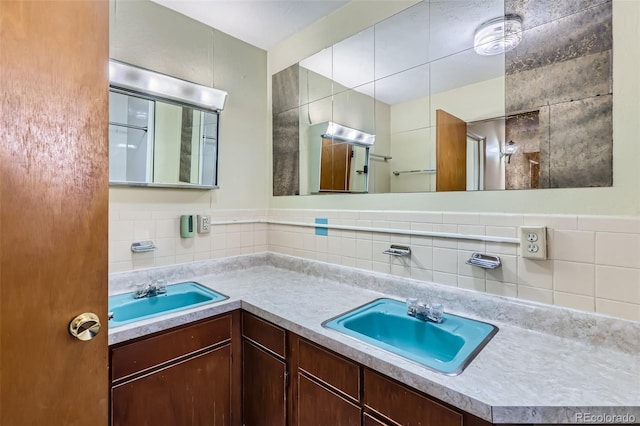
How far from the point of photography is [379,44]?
1.69 m

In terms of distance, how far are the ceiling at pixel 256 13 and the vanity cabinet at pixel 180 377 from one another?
180 cm

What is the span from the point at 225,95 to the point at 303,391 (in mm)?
1768

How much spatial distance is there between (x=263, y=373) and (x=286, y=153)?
4.80 ft

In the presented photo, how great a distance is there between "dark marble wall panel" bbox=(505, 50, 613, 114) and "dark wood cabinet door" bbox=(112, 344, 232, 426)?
69.1 inches

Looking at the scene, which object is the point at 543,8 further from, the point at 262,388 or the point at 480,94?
the point at 262,388

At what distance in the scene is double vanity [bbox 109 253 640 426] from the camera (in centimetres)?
85

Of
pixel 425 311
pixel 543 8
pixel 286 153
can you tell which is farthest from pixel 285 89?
pixel 425 311

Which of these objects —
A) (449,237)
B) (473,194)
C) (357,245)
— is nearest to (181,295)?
(357,245)

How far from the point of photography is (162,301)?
Result: 170 cm

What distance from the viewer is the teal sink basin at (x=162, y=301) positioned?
151 cm

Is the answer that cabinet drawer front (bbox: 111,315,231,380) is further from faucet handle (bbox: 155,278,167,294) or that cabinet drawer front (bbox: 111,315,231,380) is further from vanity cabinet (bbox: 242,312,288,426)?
faucet handle (bbox: 155,278,167,294)

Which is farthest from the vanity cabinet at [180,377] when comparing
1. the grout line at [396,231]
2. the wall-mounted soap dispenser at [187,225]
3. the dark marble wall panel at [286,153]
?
the dark marble wall panel at [286,153]

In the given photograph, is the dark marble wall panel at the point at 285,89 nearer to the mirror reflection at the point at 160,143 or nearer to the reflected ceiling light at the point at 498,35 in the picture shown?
the mirror reflection at the point at 160,143

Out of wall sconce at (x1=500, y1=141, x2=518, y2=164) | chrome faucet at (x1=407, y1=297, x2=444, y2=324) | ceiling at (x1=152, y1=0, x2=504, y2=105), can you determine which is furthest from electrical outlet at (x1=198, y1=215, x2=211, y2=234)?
wall sconce at (x1=500, y1=141, x2=518, y2=164)
